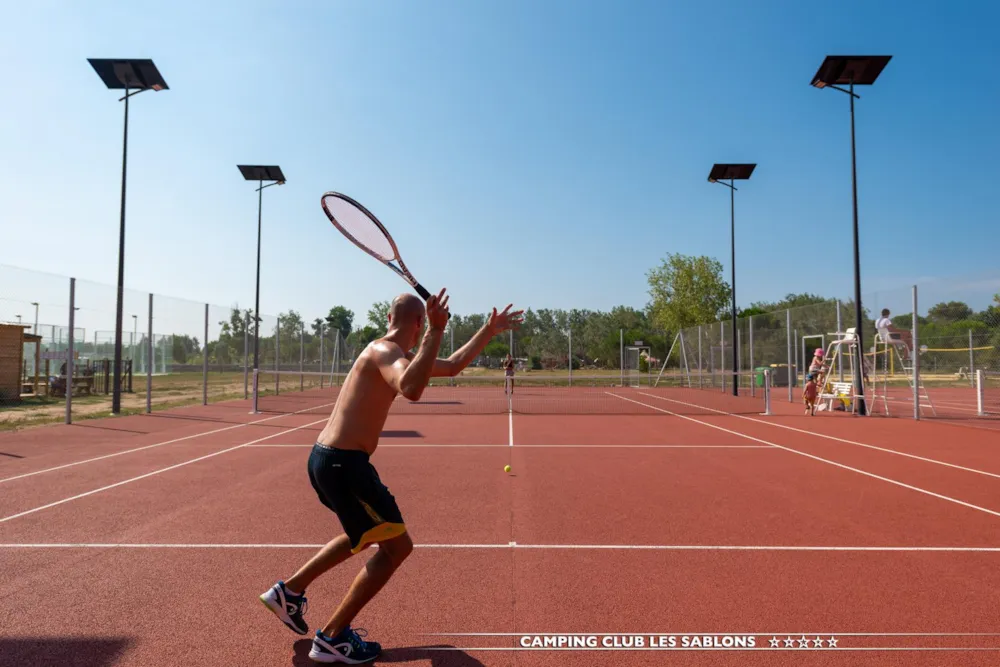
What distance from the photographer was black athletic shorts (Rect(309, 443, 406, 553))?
2.95m

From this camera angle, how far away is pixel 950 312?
16844mm

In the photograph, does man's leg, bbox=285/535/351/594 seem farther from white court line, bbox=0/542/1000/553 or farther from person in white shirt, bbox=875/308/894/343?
person in white shirt, bbox=875/308/894/343

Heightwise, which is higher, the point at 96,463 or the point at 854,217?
the point at 854,217

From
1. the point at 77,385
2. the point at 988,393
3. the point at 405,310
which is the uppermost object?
the point at 405,310

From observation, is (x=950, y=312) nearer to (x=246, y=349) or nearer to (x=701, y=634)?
(x=701, y=634)

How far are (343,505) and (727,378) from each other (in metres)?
28.2

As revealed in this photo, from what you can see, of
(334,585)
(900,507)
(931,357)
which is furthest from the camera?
(931,357)

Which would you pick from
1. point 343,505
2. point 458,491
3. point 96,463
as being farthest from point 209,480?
point 343,505

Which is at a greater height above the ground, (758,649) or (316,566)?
(316,566)

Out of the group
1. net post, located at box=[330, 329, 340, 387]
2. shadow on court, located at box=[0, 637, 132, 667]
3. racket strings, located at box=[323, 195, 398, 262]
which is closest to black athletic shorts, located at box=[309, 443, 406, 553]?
shadow on court, located at box=[0, 637, 132, 667]

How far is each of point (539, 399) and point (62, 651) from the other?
21.1 m

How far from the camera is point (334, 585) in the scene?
4109 mm

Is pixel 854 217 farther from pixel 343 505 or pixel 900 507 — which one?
pixel 343 505

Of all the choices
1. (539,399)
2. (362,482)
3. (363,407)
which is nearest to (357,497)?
(362,482)
